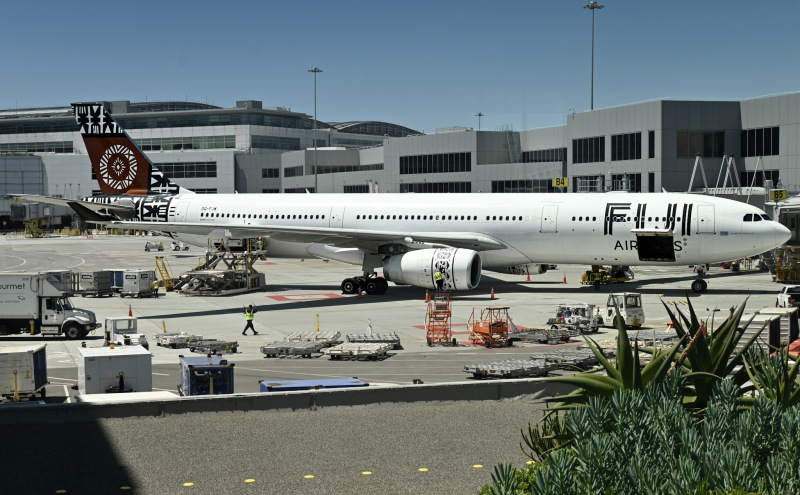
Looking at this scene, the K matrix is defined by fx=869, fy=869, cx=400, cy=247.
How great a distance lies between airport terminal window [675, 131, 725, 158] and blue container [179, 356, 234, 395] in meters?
61.7

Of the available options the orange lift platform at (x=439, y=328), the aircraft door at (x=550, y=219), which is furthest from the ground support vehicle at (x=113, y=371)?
the aircraft door at (x=550, y=219)

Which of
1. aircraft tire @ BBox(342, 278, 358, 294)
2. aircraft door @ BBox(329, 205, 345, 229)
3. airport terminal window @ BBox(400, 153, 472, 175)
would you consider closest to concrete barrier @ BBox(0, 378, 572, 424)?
aircraft tire @ BBox(342, 278, 358, 294)

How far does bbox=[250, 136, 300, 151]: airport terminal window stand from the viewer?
15088 centimetres

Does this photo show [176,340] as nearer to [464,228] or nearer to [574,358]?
[574,358]

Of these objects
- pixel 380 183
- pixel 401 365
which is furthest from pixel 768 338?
pixel 380 183

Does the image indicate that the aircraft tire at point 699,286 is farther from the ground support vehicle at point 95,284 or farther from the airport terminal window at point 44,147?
the airport terminal window at point 44,147

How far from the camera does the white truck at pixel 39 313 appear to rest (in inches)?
1267

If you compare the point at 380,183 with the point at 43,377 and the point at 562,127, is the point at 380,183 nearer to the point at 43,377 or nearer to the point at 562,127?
the point at 562,127

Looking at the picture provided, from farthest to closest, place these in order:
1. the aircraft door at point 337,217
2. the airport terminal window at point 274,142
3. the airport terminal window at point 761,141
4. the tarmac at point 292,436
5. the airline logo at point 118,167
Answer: the airport terminal window at point 274,142
the airport terminal window at point 761,141
the airline logo at point 118,167
the aircraft door at point 337,217
the tarmac at point 292,436

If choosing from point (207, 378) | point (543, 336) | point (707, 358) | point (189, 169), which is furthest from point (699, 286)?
point (189, 169)

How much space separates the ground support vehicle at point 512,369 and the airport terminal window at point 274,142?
130m

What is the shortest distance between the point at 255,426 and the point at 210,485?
3.57m

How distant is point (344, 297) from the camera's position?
4528 centimetres

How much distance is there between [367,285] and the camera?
4575 centimetres
